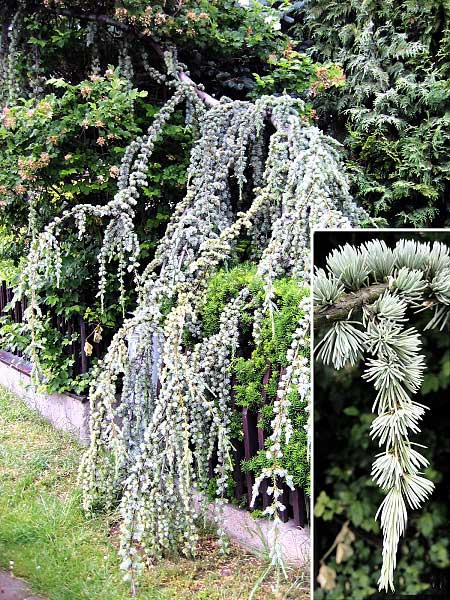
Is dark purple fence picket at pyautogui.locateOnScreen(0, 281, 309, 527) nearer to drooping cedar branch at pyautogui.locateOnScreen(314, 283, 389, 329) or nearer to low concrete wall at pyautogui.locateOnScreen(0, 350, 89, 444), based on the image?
low concrete wall at pyautogui.locateOnScreen(0, 350, 89, 444)

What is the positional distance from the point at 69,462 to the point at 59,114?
77.6 inches

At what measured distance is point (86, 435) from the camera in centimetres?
397

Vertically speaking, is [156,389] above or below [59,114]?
below

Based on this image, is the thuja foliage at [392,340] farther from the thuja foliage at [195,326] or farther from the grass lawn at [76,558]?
the grass lawn at [76,558]

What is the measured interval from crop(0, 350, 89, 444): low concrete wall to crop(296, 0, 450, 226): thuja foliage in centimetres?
239

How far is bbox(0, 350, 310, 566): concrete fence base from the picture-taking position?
109 inches

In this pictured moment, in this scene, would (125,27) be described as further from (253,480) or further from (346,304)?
(346,304)

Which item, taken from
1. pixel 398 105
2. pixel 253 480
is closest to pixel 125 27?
pixel 398 105

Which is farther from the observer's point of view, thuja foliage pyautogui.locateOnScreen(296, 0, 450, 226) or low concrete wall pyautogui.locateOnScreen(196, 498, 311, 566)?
thuja foliage pyautogui.locateOnScreen(296, 0, 450, 226)

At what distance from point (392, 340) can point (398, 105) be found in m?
4.14

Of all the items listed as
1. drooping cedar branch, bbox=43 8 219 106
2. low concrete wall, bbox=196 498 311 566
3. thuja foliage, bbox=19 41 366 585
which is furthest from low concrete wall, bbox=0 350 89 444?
drooping cedar branch, bbox=43 8 219 106

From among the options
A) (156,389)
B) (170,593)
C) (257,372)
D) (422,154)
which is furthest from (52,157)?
(422,154)

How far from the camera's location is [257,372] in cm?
286

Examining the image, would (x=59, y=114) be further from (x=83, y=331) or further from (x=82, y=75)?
(x=83, y=331)
